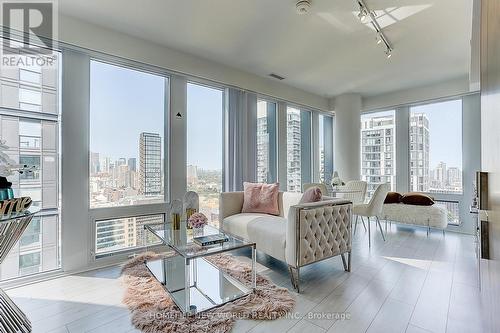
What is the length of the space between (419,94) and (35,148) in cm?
594

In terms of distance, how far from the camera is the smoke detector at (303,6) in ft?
7.64

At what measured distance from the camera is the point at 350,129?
5.30 m

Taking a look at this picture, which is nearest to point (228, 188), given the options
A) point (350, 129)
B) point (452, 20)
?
point (350, 129)

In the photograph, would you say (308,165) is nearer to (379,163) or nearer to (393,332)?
(379,163)

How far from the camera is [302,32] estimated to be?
2900 mm

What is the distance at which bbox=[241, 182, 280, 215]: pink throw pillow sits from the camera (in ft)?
11.1

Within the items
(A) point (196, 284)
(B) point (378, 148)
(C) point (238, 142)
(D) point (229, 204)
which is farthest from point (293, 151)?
(A) point (196, 284)

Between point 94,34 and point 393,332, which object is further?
point 94,34

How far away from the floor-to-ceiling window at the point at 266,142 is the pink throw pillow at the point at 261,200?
86cm

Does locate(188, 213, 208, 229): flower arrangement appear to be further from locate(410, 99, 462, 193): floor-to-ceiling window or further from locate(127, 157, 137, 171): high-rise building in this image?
locate(410, 99, 462, 193): floor-to-ceiling window

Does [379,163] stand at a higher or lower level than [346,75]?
lower

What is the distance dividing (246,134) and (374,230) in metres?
2.87

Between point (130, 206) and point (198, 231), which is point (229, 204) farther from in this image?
point (130, 206)

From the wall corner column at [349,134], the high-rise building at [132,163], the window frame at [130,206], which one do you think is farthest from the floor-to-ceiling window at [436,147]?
the high-rise building at [132,163]
